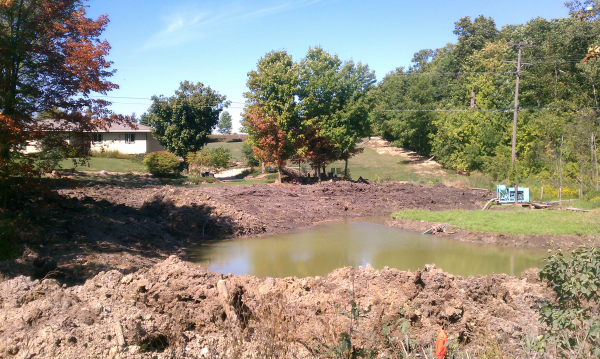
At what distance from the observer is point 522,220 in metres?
19.7

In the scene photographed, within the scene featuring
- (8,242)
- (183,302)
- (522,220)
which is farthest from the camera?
(522,220)

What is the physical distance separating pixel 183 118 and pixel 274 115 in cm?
1264

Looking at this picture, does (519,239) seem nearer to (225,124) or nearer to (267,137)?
(267,137)

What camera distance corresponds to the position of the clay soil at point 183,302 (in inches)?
202

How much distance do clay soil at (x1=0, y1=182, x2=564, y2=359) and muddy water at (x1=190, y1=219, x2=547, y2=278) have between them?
2289mm

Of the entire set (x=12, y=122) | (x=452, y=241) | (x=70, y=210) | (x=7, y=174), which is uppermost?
(x=12, y=122)

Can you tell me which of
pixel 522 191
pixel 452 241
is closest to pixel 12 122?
pixel 452 241

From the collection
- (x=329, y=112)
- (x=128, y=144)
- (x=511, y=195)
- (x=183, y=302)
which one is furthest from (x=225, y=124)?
(x=183, y=302)

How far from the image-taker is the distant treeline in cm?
2969

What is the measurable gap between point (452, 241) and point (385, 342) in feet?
45.4

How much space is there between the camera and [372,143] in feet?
211

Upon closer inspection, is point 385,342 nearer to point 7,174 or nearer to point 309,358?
→ point 309,358

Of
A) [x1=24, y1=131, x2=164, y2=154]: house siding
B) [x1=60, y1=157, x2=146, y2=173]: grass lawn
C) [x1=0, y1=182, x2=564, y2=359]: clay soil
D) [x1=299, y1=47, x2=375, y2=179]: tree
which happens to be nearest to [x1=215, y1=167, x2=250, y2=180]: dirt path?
[x1=60, y1=157, x2=146, y2=173]: grass lawn

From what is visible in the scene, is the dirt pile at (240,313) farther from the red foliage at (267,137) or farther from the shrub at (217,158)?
the shrub at (217,158)
